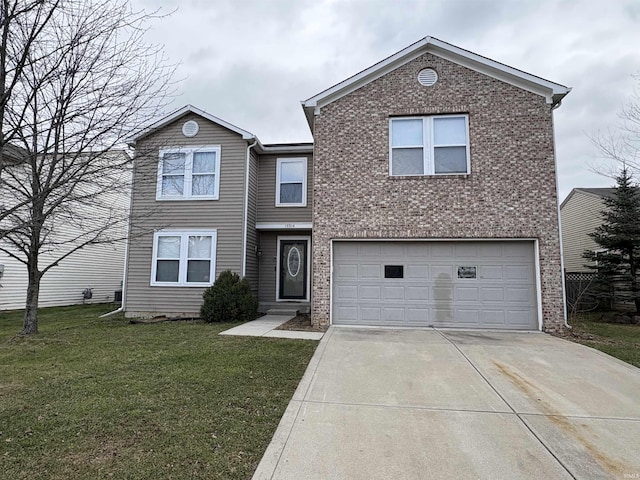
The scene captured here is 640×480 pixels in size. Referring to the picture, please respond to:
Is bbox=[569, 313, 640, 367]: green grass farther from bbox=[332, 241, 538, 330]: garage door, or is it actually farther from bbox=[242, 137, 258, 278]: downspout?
bbox=[242, 137, 258, 278]: downspout

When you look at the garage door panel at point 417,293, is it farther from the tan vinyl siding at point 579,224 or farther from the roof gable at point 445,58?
the tan vinyl siding at point 579,224

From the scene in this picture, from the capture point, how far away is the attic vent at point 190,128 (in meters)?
11.9

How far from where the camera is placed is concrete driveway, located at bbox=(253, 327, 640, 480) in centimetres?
306

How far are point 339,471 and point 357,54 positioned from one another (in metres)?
14.4

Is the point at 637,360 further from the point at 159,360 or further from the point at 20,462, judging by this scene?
the point at 20,462

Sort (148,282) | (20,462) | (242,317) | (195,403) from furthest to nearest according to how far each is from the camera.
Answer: (148,282), (242,317), (195,403), (20,462)

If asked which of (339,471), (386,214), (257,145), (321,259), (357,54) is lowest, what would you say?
(339,471)

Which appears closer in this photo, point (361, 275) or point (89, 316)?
point (361, 275)

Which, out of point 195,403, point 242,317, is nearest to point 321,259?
point 242,317

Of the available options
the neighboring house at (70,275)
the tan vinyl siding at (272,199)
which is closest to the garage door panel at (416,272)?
the tan vinyl siding at (272,199)

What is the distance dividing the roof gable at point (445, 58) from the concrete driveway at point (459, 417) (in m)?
6.44

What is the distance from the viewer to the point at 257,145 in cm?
1198

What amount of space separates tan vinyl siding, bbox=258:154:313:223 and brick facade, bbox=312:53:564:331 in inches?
105

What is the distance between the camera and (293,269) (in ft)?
41.6
